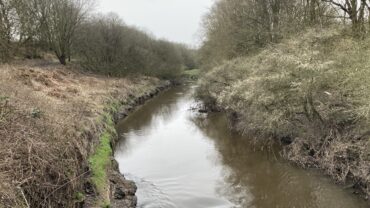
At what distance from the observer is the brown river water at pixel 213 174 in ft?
44.5

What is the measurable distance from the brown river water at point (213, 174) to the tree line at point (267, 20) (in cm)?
727

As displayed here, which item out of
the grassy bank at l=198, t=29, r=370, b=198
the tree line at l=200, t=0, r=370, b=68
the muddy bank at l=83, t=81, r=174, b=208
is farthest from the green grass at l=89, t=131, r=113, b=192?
the tree line at l=200, t=0, r=370, b=68

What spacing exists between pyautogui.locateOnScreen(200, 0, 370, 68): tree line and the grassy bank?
332cm

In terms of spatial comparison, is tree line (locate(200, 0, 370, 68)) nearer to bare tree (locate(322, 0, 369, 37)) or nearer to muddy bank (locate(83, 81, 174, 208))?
bare tree (locate(322, 0, 369, 37))

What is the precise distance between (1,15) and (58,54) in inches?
564

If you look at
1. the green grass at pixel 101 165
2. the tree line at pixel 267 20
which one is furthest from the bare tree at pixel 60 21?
the green grass at pixel 101 165

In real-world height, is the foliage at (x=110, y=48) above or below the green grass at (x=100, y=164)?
above

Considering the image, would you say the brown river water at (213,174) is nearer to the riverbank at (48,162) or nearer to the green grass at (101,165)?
the green grass at (101,165)

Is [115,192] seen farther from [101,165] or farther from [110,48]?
[110,48]

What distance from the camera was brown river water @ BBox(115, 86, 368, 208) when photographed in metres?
13.6

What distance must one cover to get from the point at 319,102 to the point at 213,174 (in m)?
5.07

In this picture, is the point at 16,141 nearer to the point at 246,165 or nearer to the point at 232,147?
the point at 246,165

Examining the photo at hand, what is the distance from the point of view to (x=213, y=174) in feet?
54.7

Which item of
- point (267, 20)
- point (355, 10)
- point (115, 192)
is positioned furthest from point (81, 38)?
point (115, 192)
